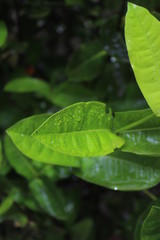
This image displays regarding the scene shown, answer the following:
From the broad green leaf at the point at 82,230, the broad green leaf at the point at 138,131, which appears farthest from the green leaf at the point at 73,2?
the broad green leaf at the point at 82,230

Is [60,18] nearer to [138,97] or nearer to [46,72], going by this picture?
[46,72]

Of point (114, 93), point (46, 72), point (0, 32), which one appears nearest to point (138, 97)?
point (114, 93)

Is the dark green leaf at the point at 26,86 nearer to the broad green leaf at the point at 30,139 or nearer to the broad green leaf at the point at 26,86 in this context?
the broad green leaf at the point at 26,86

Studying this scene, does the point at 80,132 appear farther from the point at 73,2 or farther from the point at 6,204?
the point at 73,2

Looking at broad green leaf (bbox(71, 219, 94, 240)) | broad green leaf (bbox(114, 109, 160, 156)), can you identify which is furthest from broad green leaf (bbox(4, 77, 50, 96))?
broad green leaf (bbox(71, 219, 94, 240))

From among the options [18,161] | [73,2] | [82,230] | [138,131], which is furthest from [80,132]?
[82,230]

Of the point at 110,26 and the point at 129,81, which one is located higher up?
the point at 110,26
